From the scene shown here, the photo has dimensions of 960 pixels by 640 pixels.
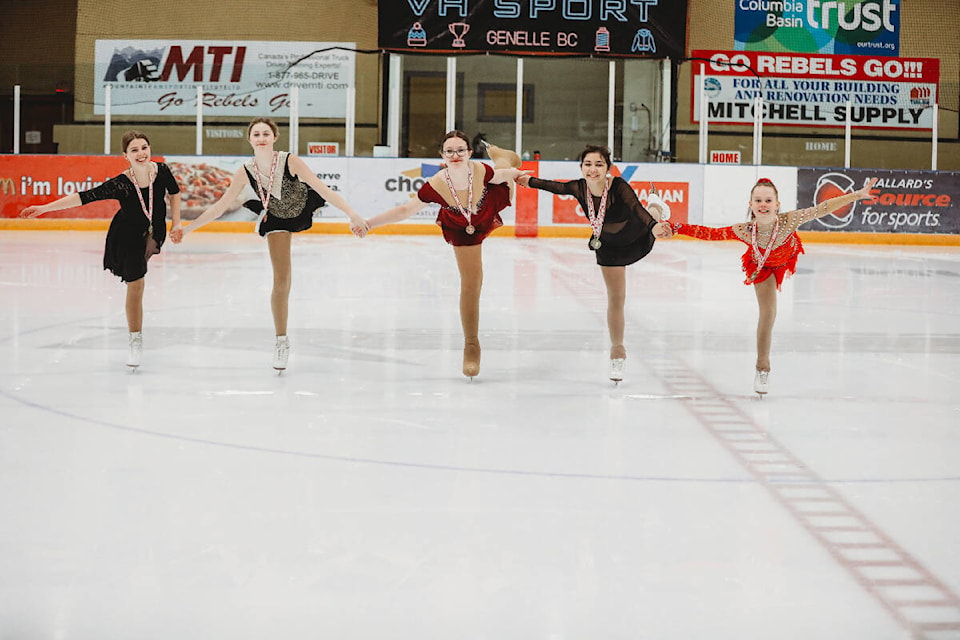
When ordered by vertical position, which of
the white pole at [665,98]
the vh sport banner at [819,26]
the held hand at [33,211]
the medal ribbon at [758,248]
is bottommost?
the medal ribbon at [758,248]

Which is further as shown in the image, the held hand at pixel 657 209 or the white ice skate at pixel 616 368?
the white ice skate at pixel 616 368

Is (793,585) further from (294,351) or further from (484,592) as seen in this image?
(294,351)

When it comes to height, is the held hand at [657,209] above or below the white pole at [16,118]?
A: below

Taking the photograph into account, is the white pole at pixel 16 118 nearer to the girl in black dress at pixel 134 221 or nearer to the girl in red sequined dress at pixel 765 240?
the girl in black dress at pixel 134 221

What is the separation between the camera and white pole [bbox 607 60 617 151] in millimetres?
18094

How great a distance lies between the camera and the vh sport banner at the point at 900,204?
57.0ft

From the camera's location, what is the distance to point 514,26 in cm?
1948

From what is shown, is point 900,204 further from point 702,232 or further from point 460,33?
point 702,232

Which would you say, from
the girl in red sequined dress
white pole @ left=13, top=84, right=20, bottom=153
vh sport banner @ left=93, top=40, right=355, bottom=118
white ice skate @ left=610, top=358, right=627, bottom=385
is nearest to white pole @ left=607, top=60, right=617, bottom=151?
vh sport banner @ left=93, top=40, right=355, bottom=118

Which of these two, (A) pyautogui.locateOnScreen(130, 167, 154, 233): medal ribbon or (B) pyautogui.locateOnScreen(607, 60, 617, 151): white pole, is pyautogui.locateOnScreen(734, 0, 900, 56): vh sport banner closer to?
(B) pyautogui.locateOnScreen(607, 60, 617, 151): white pole

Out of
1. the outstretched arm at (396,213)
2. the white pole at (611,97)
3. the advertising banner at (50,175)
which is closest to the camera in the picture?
the outstretched arm at (396,213)

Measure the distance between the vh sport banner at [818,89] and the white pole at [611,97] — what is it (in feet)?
11.3

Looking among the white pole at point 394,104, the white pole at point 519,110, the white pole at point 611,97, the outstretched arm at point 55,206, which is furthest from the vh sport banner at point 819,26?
the outstretched arm at point 55,206

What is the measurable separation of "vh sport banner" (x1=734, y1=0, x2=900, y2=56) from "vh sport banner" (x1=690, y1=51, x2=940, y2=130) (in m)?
0.18
